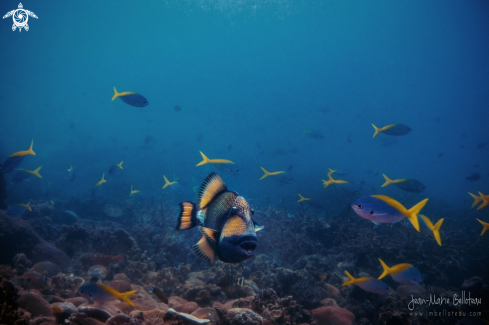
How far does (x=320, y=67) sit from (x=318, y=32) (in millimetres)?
11419

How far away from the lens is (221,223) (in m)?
1.13

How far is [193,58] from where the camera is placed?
284ft

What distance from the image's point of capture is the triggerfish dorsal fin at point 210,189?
1.28m

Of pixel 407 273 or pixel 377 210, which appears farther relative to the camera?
pixel 407 273

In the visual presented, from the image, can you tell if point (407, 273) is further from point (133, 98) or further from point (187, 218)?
point (133, 98)

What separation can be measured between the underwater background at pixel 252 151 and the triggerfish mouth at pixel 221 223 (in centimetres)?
150

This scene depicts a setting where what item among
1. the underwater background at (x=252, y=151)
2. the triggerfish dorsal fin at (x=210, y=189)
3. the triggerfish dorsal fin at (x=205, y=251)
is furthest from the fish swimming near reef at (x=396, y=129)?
the triggerfish dorsal fin at (x=205, y=251)

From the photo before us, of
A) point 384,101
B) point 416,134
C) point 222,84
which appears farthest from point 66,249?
point 416,134

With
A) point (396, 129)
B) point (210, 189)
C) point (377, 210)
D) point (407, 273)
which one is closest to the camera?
point (210, 189)

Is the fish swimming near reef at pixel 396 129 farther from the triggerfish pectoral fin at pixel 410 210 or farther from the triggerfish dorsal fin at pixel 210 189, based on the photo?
the triggerfish dorsal fin at pixel 210 189

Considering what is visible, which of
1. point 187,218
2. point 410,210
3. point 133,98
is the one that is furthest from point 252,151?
point 187,218

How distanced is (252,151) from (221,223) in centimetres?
5473

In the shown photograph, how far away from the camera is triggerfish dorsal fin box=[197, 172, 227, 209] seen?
1.28m

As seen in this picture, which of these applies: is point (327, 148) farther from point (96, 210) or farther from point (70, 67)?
point (70, 67)
